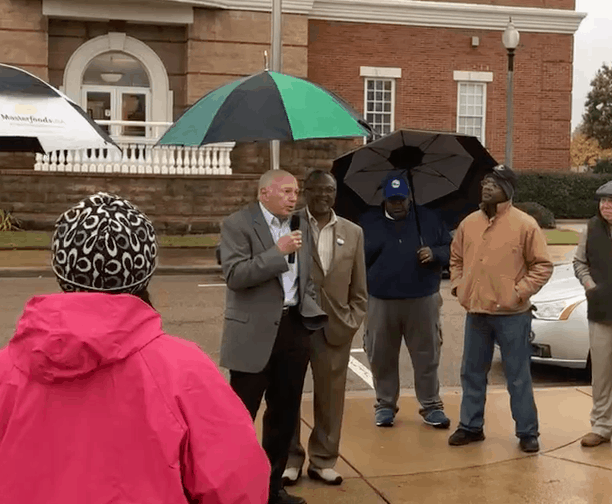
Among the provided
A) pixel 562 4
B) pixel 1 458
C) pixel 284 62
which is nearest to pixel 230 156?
pixel 284 62

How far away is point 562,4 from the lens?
28844mm

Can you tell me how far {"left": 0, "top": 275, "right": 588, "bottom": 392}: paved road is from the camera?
9.06 m

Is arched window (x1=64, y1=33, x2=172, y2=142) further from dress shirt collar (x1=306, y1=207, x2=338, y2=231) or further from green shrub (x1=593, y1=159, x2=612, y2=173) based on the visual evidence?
green shrub (x1=593, y1=159, x2=612, y2=173)

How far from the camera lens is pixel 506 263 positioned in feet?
20.3

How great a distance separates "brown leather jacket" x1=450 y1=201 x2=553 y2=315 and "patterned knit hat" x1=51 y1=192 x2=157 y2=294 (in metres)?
4.32

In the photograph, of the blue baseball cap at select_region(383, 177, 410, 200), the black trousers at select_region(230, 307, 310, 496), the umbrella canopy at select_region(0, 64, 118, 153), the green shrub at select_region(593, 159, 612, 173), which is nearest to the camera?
the umbrella canopy at select_region(0, 64, 118, 153)

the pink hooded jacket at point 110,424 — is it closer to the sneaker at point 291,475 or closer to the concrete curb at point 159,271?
the sneaker at point 291,475

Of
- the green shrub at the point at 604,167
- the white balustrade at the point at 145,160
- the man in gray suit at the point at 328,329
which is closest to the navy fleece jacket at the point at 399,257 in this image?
the man in gray suit at the point at 328,329

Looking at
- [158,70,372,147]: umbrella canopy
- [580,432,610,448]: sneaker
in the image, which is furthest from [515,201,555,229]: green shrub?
[158,70,372,147]: umbrella canopy

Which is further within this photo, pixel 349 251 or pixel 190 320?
pixel 190 320

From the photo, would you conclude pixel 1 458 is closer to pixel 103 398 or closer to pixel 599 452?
pixel 103 398

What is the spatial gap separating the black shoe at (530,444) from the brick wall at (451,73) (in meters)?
21.1

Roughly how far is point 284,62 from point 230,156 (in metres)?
3.05

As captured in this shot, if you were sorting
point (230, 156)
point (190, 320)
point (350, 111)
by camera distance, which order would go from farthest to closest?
point (230, 156)
point (190, 320)
point (350, 111)
